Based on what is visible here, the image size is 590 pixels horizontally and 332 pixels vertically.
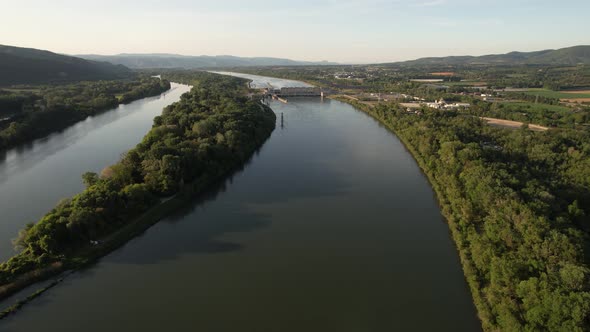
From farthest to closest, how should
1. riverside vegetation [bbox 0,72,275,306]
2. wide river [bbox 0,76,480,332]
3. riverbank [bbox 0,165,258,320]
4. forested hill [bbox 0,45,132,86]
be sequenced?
1. forested hill [bbox 0,45,132,86]
2. riverside vegetation [bbox 0,72,275,306]
3. riverbank [bbox 0,165,258,320]
4. wide river [bbox 0,76,480,332]

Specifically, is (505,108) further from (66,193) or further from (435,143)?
(66,193)

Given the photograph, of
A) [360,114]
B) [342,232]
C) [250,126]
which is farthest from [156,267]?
[360,114]

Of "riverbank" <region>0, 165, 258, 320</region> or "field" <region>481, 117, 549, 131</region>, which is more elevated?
"field" <region>481, 117, 549, 131</region>

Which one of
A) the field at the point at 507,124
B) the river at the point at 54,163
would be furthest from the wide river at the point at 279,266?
the field at the point at 507,124

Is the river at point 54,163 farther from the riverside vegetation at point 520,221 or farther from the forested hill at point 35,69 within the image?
the forested hill at point 35,69

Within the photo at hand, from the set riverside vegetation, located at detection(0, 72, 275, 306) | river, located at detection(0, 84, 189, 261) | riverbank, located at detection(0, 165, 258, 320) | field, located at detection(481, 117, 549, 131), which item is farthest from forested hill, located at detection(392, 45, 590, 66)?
riverbank, located at detection(0, 165, 258, 320)

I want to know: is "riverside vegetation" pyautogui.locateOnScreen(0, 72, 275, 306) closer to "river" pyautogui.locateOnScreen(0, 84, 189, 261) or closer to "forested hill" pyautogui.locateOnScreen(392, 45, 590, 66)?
"river" pyautogui.locateOnScreen(0, 84, 189, 261)

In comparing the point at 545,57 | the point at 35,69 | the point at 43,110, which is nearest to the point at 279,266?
the point at 43,110
